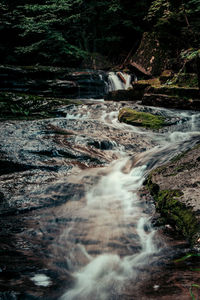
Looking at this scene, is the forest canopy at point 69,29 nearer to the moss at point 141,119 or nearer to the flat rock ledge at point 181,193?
the moss at point 141,119

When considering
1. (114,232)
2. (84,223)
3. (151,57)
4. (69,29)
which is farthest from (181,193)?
(69,29)

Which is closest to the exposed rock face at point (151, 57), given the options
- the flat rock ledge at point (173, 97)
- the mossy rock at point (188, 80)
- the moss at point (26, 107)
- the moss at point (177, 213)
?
the flat rock ledge at point (173, 97)

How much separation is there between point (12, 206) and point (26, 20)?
16.1 meters

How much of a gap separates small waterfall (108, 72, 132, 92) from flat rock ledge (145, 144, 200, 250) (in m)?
10.1

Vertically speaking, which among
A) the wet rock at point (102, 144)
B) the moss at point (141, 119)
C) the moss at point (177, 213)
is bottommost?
the moss at point (177, 213)

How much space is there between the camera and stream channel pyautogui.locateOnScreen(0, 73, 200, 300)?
1774 mm

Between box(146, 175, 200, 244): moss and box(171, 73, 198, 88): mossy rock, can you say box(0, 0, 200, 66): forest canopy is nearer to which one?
box(171, 73, 198, 88): mossy rock

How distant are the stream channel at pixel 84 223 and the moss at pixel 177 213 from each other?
0.11 m

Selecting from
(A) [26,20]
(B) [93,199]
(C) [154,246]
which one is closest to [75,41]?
(A) [26,20]

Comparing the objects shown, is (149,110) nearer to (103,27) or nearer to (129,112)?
(129,112)

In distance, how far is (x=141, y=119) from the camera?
24.2 ft

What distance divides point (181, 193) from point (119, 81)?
1165 cm

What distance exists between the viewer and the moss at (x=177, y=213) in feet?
7.16

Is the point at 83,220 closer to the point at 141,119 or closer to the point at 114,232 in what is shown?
the point at 114,232
